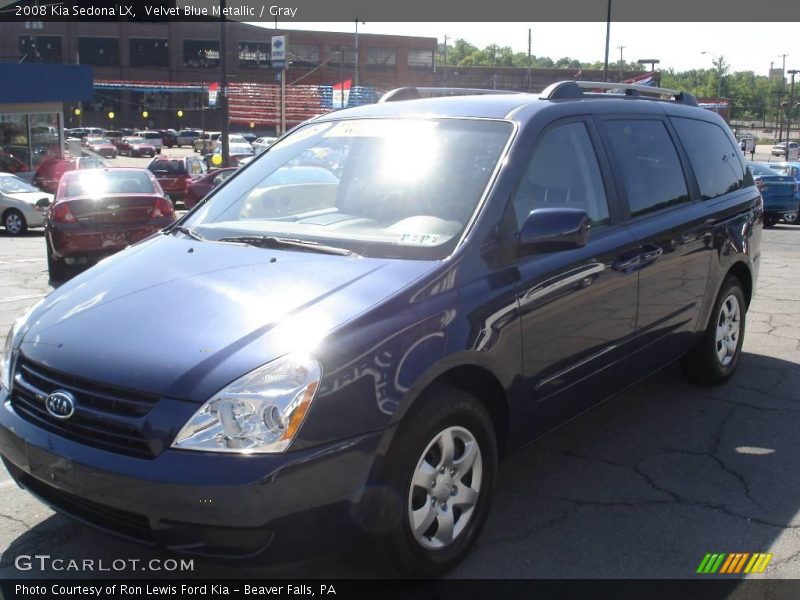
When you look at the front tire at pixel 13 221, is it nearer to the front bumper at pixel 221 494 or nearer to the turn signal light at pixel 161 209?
the turn signal light at pixel 161 209

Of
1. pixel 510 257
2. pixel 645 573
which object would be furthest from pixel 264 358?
pixel 645 573

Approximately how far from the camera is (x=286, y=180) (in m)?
4.53

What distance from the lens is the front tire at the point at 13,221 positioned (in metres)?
19.6

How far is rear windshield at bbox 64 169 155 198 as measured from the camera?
1203 centimetres

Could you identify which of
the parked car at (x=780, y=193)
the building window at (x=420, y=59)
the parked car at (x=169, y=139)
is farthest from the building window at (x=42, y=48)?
the parked car at (x=780, y=193)

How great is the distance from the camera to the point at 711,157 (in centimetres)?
569

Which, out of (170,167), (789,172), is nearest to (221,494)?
(789,172)

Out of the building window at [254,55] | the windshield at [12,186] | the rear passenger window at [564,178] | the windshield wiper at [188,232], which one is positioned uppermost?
the building window at [254,55]

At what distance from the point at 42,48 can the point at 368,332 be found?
87747 mm

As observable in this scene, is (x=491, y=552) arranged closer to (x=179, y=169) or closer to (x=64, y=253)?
(x=64, y=253)

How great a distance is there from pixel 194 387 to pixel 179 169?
970 inches

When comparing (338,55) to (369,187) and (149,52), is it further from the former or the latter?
(369,187)

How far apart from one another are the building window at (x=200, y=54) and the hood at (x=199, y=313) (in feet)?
279
